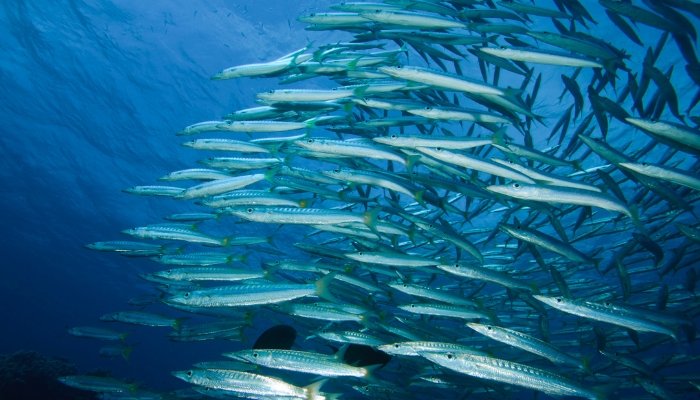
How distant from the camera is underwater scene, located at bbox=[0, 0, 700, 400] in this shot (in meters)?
4.41

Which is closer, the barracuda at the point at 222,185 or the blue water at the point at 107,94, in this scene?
the barracuda at the point at 222,185

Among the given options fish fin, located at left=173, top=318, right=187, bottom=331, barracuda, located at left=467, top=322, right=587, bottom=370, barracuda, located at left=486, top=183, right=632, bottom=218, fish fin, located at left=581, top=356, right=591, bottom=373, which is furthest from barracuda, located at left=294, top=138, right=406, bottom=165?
fish fin, located at left=173, top=318, right=187, bottom=331

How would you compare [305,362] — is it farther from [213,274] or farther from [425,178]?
[425,178]

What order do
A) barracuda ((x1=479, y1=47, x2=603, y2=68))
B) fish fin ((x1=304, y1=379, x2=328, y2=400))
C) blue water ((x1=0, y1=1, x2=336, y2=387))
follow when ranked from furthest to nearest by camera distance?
1. blue water ((x1=0, y1=1, x2=336, y2=387))
2. fish fin ((x1=304, y1=379, x2=328, y2=400))
3. barracuda ((x1=479, y1=47, x2=603, y2=68))

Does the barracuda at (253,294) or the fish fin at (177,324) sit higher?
the barracuda at (253,294)

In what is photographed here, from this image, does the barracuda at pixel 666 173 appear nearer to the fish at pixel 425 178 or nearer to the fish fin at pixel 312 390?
the fish at pixel 425 178

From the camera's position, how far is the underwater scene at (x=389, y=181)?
4406mm

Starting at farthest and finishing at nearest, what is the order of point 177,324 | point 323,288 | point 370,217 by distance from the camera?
point 177,324 < point 370,217 < point 323,288

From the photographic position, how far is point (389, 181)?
5.35 m

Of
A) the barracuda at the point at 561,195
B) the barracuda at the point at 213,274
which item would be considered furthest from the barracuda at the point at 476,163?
the barracuda at the point at 213,274

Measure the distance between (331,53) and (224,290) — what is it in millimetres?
3281

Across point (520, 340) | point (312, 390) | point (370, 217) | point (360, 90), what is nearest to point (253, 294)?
point (312, 390)

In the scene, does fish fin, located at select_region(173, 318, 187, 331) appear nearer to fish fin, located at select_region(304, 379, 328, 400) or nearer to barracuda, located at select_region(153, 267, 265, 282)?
barracuda, located at select_region(153, 267, 265, 282)

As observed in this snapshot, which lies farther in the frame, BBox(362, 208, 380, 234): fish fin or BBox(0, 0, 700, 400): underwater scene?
BBox(362, 208, 380, 234): fish fin
